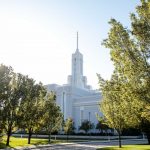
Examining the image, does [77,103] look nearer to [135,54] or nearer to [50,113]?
[50,113]

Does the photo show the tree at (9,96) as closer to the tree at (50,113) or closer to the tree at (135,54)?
the tree at (50,113)

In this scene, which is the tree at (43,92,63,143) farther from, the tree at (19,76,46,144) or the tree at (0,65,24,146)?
the tree at (0,65,24,146)

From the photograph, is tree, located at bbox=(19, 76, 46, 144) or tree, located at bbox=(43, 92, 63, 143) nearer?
tree, located at bbox=(19, 76, 46, 144)

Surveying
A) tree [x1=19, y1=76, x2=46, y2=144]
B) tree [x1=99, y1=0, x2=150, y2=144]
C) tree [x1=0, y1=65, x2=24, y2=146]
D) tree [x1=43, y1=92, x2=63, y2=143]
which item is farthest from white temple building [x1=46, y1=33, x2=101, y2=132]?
tree [x1=99, y1=0, x2=150, y2=144]

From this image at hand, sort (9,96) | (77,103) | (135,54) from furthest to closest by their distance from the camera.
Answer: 1. (77,103)
2. (9,96)
3. (135,54)

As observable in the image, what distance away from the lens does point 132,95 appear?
59.5ft

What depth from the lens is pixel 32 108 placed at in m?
43.3

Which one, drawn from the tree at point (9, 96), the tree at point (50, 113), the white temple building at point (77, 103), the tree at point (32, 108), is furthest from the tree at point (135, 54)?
the white temple building at point (77, 103)

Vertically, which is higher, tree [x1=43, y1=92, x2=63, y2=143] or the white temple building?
the white temple building

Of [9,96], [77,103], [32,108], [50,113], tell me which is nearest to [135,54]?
[9,96]

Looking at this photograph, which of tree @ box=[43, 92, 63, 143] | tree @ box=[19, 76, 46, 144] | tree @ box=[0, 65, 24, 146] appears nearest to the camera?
tree @ box=[0, 65, 24, 146]

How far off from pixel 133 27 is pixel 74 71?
17023cm

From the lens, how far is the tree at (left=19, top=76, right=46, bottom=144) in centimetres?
3908

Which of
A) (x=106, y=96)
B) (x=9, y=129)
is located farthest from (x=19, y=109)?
(x=106, y=96)
